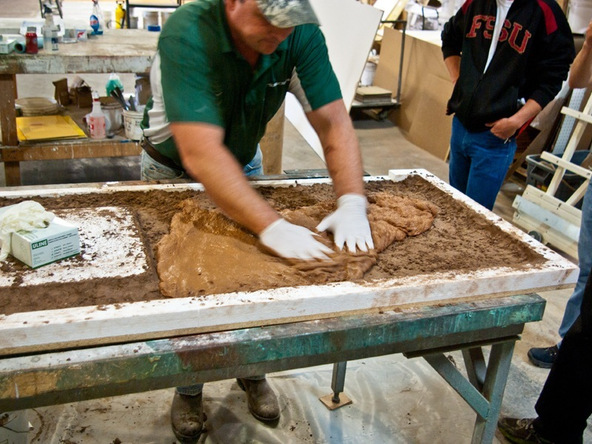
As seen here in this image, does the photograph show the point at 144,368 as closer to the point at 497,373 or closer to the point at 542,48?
the point at 497,373

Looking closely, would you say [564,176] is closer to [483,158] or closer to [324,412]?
[483,158]

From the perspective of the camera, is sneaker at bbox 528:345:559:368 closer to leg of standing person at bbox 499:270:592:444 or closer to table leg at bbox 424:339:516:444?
leg of standing person at bbox 499:270:592:444

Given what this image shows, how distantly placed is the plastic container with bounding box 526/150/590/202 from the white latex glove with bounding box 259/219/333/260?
2879 millimetres

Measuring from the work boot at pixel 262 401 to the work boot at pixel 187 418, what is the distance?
24 centimetres

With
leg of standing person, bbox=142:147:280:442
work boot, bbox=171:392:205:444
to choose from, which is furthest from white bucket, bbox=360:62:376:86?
work boot, bbox=171:392:205:444

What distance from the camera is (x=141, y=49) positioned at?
330cm

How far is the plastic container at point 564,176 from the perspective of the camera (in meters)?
3.78

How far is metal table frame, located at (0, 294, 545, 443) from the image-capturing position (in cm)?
111

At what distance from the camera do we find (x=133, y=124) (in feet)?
11.2

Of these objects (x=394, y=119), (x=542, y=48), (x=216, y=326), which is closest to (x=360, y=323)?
(x=216, y=326)

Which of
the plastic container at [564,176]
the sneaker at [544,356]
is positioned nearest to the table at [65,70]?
the sneaker at [544,356]

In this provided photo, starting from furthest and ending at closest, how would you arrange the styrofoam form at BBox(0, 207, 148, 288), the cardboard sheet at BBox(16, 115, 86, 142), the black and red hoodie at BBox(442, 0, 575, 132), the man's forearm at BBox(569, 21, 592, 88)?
the cardboard sheet at BBox(16, 115, 86, 142), the black and red hoodie at BBox(442, 0, 575, 132), the man's forearm at BBox(569, 21, 592, 88), the styrofoam form at BBox(0, 207, 148, 288)

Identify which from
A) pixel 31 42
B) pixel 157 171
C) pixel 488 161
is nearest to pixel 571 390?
pixel 488 161

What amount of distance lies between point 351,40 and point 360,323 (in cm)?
374
